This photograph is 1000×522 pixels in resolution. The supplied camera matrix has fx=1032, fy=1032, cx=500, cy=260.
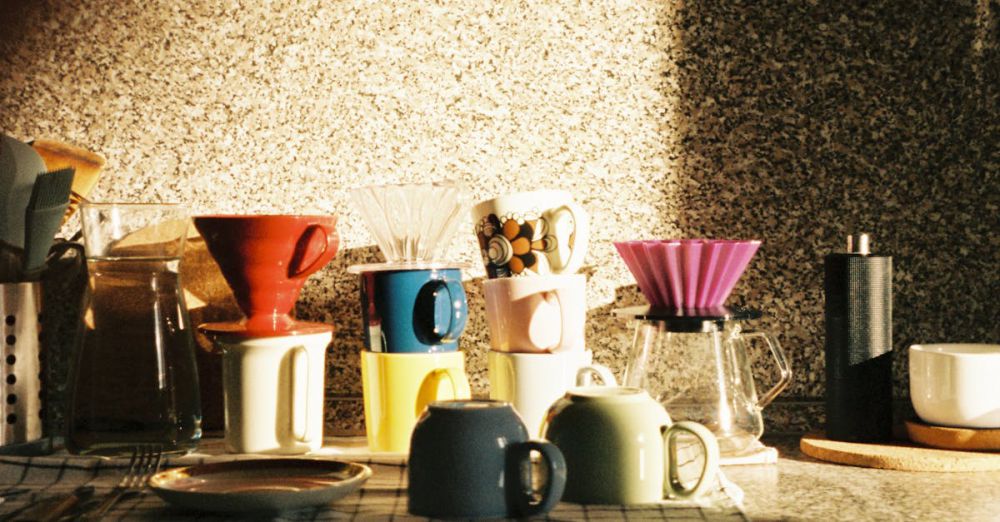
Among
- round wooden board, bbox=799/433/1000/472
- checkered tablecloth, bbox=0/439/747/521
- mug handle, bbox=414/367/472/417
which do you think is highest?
mug handle, bbox=414/367/472/417

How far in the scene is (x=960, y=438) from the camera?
107 cm

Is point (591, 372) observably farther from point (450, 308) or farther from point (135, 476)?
point (135, 476)

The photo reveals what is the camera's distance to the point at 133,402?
1047 millimetres

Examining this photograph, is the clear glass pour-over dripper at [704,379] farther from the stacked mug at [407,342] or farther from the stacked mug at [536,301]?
the stacked mug at [407,342]

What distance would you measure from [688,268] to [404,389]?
31 cm

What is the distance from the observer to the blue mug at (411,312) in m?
1.06

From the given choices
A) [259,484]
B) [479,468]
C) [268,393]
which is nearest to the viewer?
[479,468]

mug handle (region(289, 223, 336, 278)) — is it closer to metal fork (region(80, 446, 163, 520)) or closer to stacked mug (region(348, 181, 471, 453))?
stacked mug (region(348, 181, 471, 453))

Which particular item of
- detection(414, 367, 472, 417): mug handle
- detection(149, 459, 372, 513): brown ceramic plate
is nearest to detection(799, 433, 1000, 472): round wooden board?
detection(414, 367, 472, 417): mug handle

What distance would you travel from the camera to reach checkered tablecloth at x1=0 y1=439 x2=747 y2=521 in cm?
82

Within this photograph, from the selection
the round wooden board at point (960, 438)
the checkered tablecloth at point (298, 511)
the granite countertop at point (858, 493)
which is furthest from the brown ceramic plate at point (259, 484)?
the round wooden board at point (960, 438)

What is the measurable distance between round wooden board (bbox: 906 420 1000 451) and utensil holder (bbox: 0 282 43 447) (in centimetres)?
94

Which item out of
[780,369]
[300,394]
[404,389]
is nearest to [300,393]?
[300,394]

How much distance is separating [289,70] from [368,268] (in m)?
0.31
